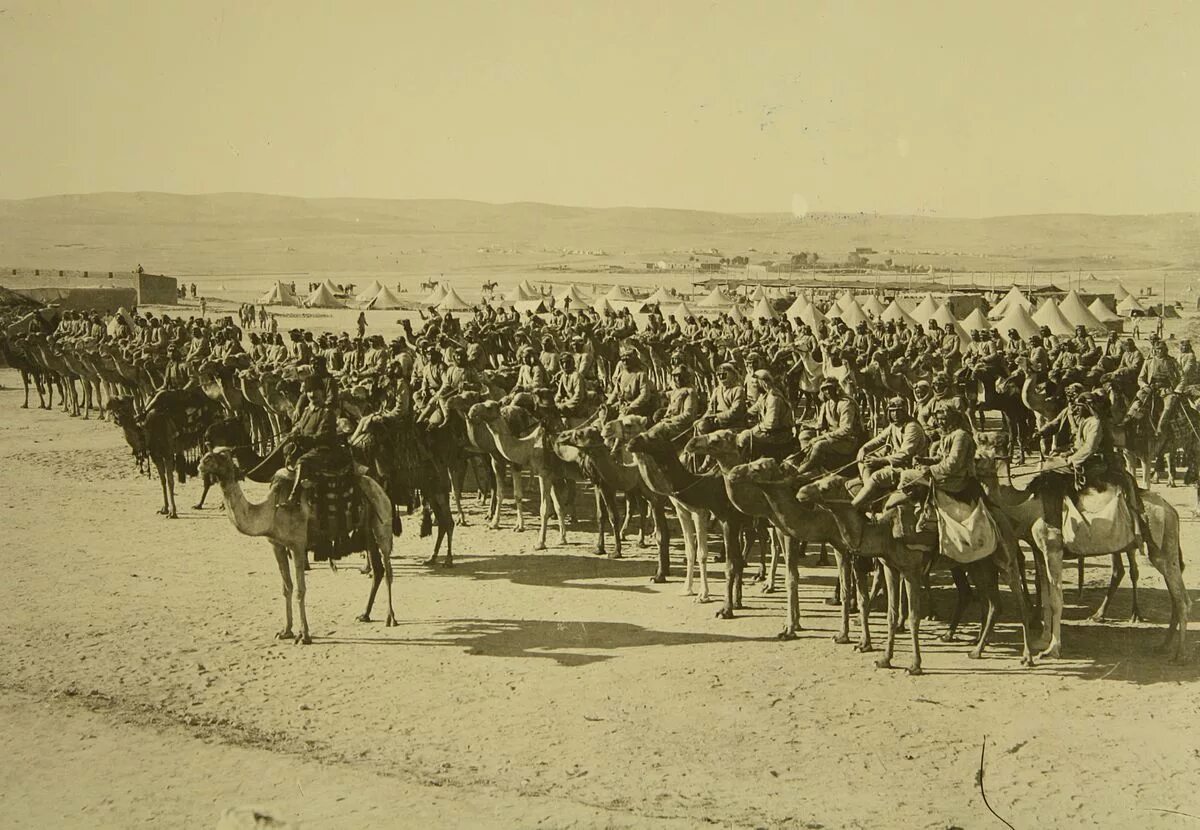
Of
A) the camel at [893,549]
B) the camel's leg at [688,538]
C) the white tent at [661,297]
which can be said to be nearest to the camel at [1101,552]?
the camel at [893,549]

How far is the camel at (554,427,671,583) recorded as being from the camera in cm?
1377

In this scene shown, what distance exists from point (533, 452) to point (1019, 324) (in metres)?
27.3

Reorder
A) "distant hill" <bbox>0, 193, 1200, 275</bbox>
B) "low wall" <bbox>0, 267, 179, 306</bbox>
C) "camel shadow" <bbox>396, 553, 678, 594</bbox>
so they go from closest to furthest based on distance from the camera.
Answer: "camel shadow" <bbox>396, 553, 678, 594</bbox>, "low wall" <bbox>0, 267, 179, 306</bbox>, "distant hill" <bbox>0, 193, 1200, 275</bbox>

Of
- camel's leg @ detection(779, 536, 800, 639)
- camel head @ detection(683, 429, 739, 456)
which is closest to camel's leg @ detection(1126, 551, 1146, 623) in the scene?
camel's leg @ detection(779, 536, 800, 639)

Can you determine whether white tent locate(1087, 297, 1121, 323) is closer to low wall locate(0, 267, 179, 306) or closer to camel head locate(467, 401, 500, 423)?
camel head locate(467, 401, 500, 423)

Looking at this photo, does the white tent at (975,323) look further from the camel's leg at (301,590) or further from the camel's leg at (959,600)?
the camel's leg at (301,590)

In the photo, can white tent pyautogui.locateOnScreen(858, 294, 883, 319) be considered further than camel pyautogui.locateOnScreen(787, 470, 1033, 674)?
Yes

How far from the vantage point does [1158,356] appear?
19594mm

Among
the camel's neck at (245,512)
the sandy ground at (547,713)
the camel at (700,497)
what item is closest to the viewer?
the sandy ground at (547,713)

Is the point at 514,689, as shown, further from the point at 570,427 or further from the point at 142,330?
the point at 142,330

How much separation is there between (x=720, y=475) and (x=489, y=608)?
3.03 metres

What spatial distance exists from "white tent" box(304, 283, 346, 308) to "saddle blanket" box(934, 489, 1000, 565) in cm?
5695

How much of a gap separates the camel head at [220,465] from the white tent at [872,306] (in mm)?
35525

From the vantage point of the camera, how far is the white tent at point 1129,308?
4944 centimetres
